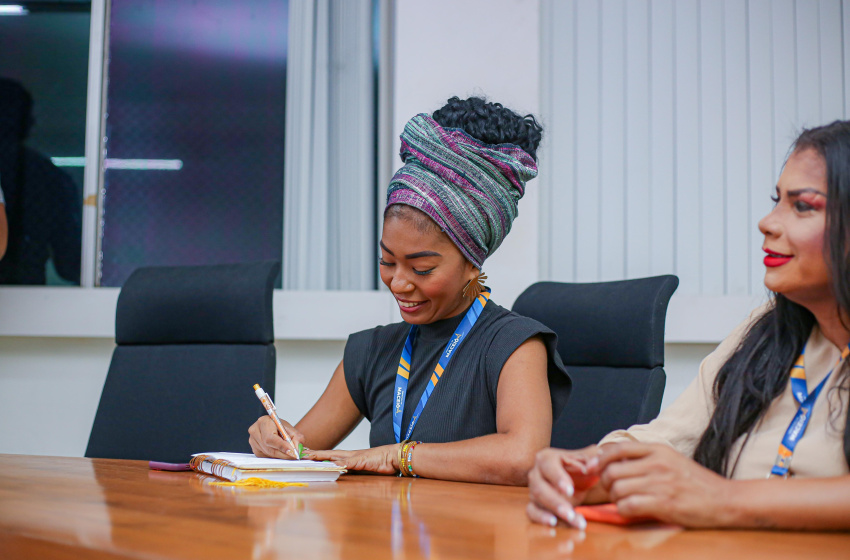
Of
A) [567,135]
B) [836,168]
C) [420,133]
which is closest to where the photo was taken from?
[836,168]

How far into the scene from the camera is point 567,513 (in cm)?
91

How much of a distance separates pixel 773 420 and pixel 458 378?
695 millimetres

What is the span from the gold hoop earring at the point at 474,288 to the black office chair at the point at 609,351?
0.99 ft

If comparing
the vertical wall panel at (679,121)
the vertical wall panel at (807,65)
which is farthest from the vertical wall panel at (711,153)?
the vertical wall panel at (807,65)

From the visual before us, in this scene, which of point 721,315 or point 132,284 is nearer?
point 132,284

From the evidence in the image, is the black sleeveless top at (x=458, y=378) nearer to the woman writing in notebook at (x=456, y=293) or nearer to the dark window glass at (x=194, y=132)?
the woman writing in notebook at (x=456, y=293)

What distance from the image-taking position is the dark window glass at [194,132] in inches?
122

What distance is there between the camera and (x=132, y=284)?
7.28ft

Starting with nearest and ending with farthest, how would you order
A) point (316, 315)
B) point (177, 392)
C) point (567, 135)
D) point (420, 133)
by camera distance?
point (420, 133) → point (177, 392) → point (316, 315) → point (567, 135)

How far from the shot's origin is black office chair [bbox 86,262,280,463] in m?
2.04

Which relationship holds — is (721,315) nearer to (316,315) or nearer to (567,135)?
(567,135)

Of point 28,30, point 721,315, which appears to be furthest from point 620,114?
point 28,30

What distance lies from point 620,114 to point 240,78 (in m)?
1.58

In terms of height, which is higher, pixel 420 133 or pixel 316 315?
pixel 420 133
